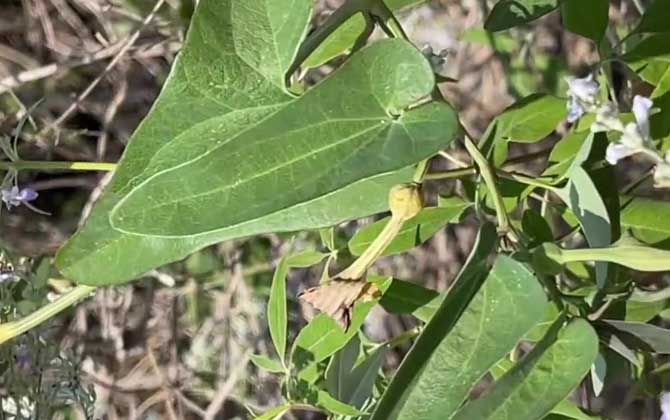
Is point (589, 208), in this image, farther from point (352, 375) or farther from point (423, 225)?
point (352, 375)

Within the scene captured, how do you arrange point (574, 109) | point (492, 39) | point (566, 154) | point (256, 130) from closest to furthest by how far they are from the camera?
point (256, 130) < point (574, 109) < point (566, 154) < point (492, 39)

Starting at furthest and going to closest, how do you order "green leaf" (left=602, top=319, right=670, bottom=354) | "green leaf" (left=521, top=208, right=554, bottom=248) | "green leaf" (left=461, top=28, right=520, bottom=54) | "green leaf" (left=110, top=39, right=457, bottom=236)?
"green leaf" (left=461, top=28, right=520, bottom=54), "green leaf" (left=521, top=208, right=554, bottom=248), "green leaf" (left=602, top=319, right=670, bottom=354), "green leaf" (left=110, top=39, right=457, bottom=236)

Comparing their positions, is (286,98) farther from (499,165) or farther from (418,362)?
(499,165)

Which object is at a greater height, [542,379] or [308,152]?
[308,152]

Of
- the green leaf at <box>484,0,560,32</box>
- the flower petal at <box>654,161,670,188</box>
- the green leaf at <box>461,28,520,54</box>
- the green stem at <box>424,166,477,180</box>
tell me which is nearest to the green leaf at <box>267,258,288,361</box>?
the green stem at <box>424,166,477,180</box>

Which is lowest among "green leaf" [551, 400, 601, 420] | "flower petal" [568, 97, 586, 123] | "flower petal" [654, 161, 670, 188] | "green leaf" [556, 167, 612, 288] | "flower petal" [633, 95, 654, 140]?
"green leaf" [551, 400, 601, 420]

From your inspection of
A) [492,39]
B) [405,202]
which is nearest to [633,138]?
[405,202]

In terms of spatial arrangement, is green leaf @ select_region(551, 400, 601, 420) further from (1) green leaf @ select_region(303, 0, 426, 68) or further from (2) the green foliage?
(1) green leaf @ select_region(303, 0, 426, 68)
